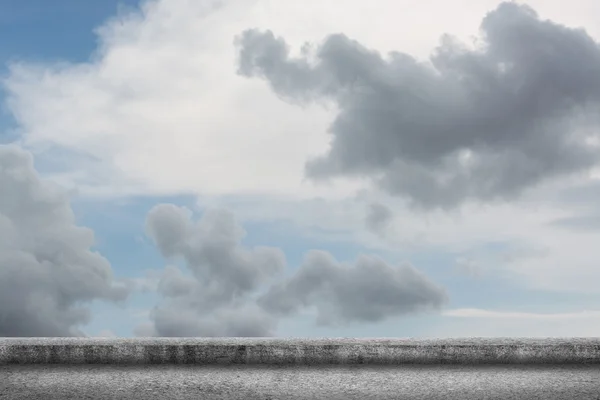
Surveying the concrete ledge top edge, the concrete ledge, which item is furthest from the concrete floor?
the concrete ledge top edge

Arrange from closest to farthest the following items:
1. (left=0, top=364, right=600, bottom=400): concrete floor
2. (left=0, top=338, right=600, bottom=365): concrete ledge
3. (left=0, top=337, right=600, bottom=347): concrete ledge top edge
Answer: (left=0, top=364, right=600, bottom=400): concrete floor
(left=0, top=338, right=600, bottom=365): concrete ledge
(left=0, top=337, right=600, bottom=347): concrete ledge top edge

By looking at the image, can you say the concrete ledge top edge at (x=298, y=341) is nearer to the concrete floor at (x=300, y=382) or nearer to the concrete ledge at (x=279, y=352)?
the concrete ledge at (x=279, y=352)

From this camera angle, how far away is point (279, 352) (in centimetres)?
728

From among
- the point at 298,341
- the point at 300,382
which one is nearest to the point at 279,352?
the point at 298,341

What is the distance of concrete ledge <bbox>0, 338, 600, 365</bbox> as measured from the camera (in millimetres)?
7258

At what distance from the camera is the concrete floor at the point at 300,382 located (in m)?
6.05

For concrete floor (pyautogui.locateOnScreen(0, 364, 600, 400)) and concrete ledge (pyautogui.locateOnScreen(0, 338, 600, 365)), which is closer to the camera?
concrete floor (pyautogui.locateOnScreen(0, 364, 600, 400))

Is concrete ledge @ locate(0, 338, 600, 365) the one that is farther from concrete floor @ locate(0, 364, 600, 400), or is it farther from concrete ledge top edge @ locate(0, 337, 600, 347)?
concrete floor @ locate(0, 364, 600, 400)

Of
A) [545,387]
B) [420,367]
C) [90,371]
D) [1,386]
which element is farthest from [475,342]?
[1,386]

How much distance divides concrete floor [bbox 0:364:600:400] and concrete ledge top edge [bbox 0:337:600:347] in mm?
318

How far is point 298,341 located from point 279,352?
29 centimetres

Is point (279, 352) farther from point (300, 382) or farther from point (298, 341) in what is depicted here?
point (300, 382)

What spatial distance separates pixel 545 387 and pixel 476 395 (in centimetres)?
74

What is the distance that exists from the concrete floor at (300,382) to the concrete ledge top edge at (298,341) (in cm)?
32
